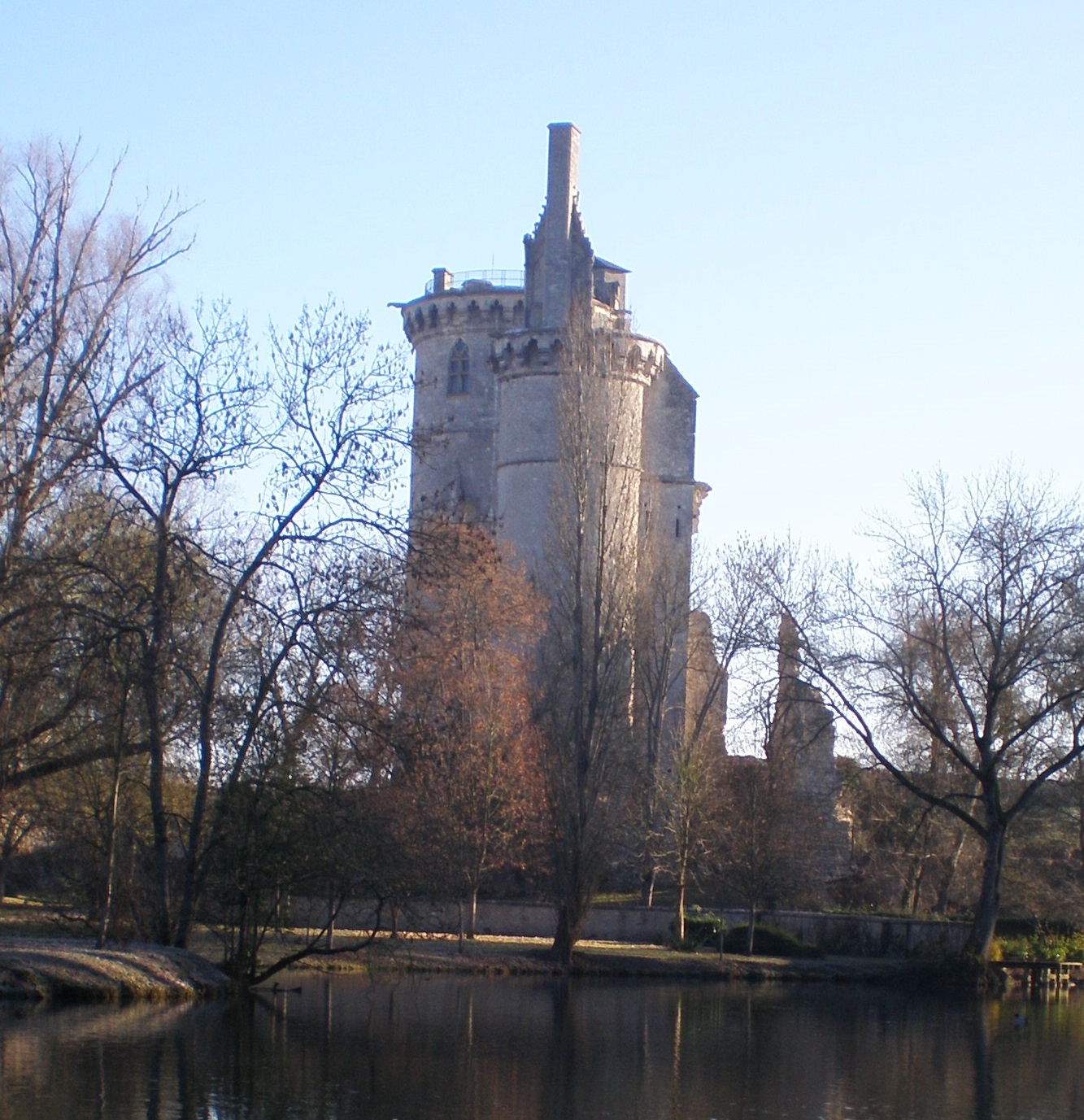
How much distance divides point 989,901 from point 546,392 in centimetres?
2493

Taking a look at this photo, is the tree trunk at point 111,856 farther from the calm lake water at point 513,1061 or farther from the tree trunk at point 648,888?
the tree trunk at point 648,888

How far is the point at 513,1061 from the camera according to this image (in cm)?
1590

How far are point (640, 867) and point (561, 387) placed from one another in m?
12.7

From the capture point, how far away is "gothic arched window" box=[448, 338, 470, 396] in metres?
57.2

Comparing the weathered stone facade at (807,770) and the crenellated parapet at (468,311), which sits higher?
the crenellated parapet at (468,311)

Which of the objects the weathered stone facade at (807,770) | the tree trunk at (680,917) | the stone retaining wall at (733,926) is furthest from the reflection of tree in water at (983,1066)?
the tree trunk at (680,917)

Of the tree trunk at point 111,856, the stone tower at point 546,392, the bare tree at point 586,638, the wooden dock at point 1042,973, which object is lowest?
the wooden dock at point 1042,973

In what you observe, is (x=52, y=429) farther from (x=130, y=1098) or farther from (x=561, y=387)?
(x=561, y=387)

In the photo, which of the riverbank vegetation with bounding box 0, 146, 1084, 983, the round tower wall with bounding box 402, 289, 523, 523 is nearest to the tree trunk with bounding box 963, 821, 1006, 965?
the riverbank vegetation with bounding box 0, 146, 1084, 983

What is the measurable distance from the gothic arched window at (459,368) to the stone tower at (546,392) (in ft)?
0.15

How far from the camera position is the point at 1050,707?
29.6 m

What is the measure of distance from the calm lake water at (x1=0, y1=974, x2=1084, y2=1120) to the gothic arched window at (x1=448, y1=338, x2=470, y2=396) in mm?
35515

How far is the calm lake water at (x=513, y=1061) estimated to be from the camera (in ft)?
42.0

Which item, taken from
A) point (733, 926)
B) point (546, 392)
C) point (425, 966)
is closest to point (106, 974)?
point (425, 966)
